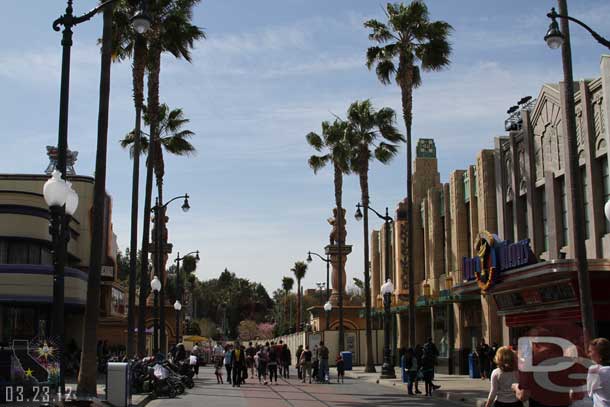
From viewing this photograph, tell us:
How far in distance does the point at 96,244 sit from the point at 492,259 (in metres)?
15.8

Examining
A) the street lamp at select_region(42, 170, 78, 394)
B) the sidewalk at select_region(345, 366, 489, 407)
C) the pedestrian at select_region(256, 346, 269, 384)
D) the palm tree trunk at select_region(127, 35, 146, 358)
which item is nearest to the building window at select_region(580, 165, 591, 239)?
the sidewalk at select_region(345, 366, 489, 407)

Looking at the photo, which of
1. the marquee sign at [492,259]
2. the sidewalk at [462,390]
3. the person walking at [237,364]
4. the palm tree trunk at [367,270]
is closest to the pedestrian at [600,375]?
the sidewalk at [462,390]

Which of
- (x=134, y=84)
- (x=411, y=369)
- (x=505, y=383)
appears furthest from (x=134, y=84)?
(x=505, y=383)

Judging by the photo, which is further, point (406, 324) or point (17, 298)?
point (406, 324)

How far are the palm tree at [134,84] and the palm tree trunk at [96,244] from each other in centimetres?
803

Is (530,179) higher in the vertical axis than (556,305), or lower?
higher

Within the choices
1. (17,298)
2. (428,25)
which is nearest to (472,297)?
Answer: (428,25)

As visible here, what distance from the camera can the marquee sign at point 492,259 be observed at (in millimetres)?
26094

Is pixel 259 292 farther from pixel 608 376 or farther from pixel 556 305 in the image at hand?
pixel 608 376

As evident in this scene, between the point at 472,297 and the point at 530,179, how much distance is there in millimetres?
7028

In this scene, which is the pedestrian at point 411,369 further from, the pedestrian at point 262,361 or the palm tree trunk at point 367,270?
the palm tree trunk at point 367,270

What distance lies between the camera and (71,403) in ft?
51.4

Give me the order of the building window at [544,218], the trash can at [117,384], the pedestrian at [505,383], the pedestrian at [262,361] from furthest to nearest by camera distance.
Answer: the pedestrian at [262,361] → the building window at [544,218] → the trash can at [117,384] → the pedestrian at [505,383]

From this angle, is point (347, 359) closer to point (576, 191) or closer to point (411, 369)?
point (411, 369)
